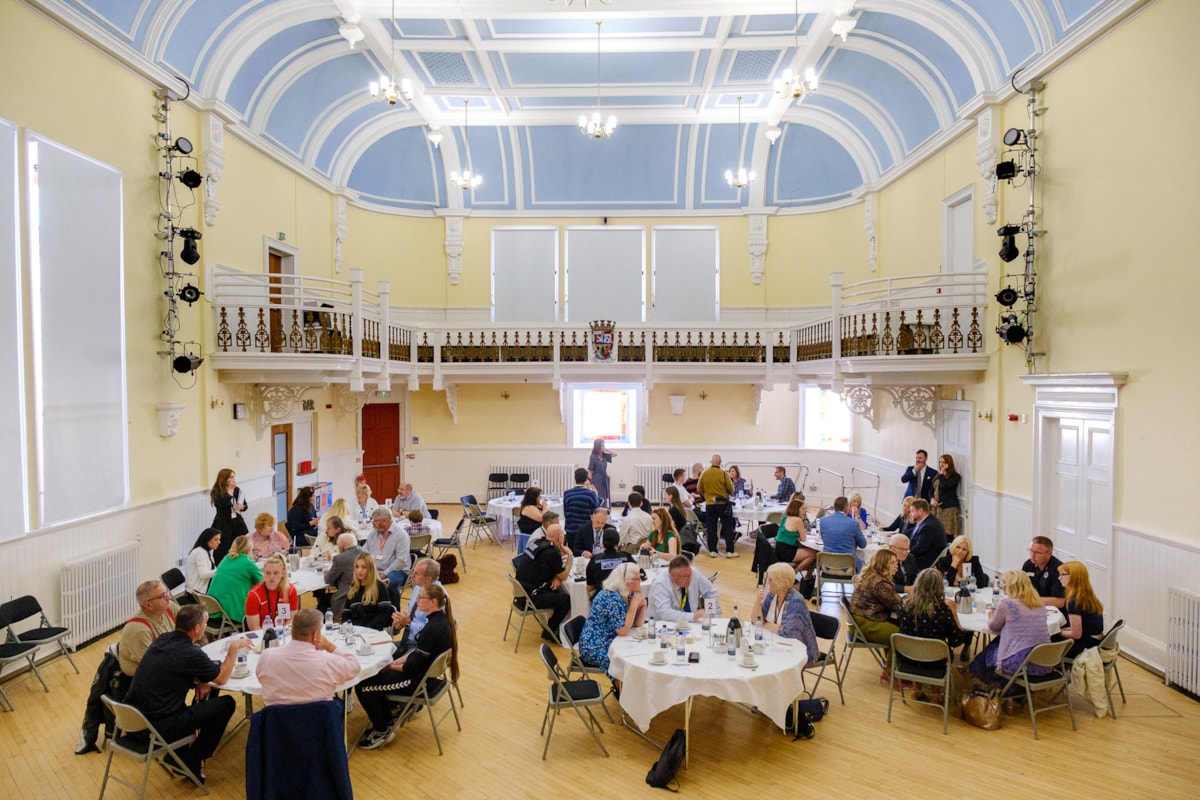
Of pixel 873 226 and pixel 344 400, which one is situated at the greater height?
pixel 873 226

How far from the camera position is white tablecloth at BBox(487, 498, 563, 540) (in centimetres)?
1127

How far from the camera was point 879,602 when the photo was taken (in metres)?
6.02

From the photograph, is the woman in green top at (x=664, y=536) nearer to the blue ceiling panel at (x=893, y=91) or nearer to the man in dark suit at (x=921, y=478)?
the man in dark suit at (x=921, y=478)

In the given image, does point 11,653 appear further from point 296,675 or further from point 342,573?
point 296,675

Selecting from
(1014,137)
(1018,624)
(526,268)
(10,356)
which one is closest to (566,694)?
(1018,624)

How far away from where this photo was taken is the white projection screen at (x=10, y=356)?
626 cm

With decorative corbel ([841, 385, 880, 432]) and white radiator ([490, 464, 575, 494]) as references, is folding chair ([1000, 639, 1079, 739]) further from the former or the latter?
white radiator ([490, 464, 575, 494])

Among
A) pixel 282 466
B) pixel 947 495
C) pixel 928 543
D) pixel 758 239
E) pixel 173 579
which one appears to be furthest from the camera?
pixel 758 239

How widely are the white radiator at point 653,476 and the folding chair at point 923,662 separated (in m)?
9.33

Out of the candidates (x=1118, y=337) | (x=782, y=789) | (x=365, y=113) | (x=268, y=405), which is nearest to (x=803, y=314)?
(x=1118, y=337)

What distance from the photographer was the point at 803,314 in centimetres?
1497

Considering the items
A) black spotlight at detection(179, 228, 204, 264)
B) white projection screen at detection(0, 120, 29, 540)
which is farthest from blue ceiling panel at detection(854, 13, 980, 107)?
white projection screen at detection(0, 120, 29, 540)

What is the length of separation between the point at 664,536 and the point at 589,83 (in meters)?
8.75

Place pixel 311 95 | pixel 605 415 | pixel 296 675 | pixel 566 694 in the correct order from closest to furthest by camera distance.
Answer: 1. pixel 296 675
2. pixel 566 694
3. pixel 311 95
4. pixel 605 415
